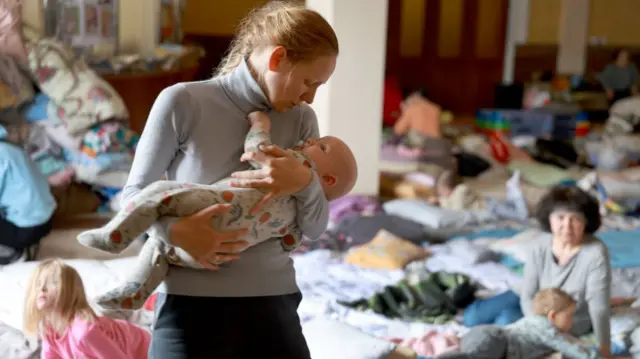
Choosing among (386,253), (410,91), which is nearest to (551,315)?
(386,253)

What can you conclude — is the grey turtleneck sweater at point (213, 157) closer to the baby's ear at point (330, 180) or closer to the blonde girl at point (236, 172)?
the blonde girl at point (236, 172)

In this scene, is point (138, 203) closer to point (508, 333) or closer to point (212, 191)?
point (212, 191)

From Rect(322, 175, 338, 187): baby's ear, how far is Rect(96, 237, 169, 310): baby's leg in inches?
15.5

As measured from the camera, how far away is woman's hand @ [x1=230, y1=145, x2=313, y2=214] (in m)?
1.57

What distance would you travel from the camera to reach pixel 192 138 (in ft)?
5.24

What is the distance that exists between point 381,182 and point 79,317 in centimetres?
352

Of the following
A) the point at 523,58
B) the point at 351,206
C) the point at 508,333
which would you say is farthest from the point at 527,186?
the point at 523,58

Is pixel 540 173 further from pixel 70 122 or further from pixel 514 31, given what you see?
pixel 514 31

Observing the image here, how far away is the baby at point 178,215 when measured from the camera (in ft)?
4.85

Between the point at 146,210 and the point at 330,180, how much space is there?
18.3 inches

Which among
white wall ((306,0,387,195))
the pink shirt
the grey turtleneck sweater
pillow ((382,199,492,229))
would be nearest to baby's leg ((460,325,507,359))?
the pink shirt

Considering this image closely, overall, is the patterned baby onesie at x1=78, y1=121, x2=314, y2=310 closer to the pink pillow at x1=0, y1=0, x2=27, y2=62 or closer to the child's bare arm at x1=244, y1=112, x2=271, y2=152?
the child's bare arm at x1=244, y1=112, x2=271, y2=152

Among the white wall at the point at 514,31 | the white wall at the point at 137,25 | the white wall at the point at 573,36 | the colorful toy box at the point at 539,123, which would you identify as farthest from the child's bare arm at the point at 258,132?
the white wall at the point at 573,36

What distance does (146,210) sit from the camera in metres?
1.49
